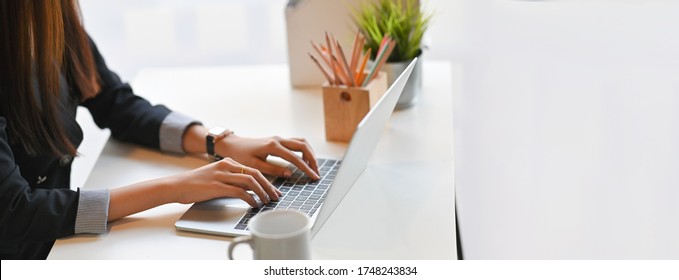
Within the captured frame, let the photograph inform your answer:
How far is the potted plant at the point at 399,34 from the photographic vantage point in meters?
1.55

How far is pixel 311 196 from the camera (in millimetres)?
1195

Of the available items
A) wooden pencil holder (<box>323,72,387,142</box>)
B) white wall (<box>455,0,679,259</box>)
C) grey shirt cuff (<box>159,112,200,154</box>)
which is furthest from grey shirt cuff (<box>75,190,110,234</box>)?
white wall (<box>455,0,679,259</box>)

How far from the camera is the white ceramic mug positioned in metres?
0.89

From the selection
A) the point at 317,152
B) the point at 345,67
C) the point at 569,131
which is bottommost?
the point at 569,131

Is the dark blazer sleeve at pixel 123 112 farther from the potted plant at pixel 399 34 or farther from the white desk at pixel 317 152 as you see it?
the potted plant at pixel 399 34

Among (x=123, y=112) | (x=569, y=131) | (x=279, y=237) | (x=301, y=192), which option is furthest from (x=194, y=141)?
(x=569, y=131)

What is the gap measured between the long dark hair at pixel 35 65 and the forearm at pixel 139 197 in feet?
0.71

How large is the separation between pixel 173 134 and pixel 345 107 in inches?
11.5

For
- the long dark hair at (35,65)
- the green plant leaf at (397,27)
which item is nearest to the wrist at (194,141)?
the long dark hair at (35,65)

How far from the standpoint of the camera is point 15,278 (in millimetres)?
1027

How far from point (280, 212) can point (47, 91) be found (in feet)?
1.78

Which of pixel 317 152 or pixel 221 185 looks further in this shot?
pixel 317 152

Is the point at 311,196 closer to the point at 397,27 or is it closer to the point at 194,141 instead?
the point at 194,141

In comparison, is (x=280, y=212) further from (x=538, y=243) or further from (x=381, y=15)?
(x=538, y=243)
